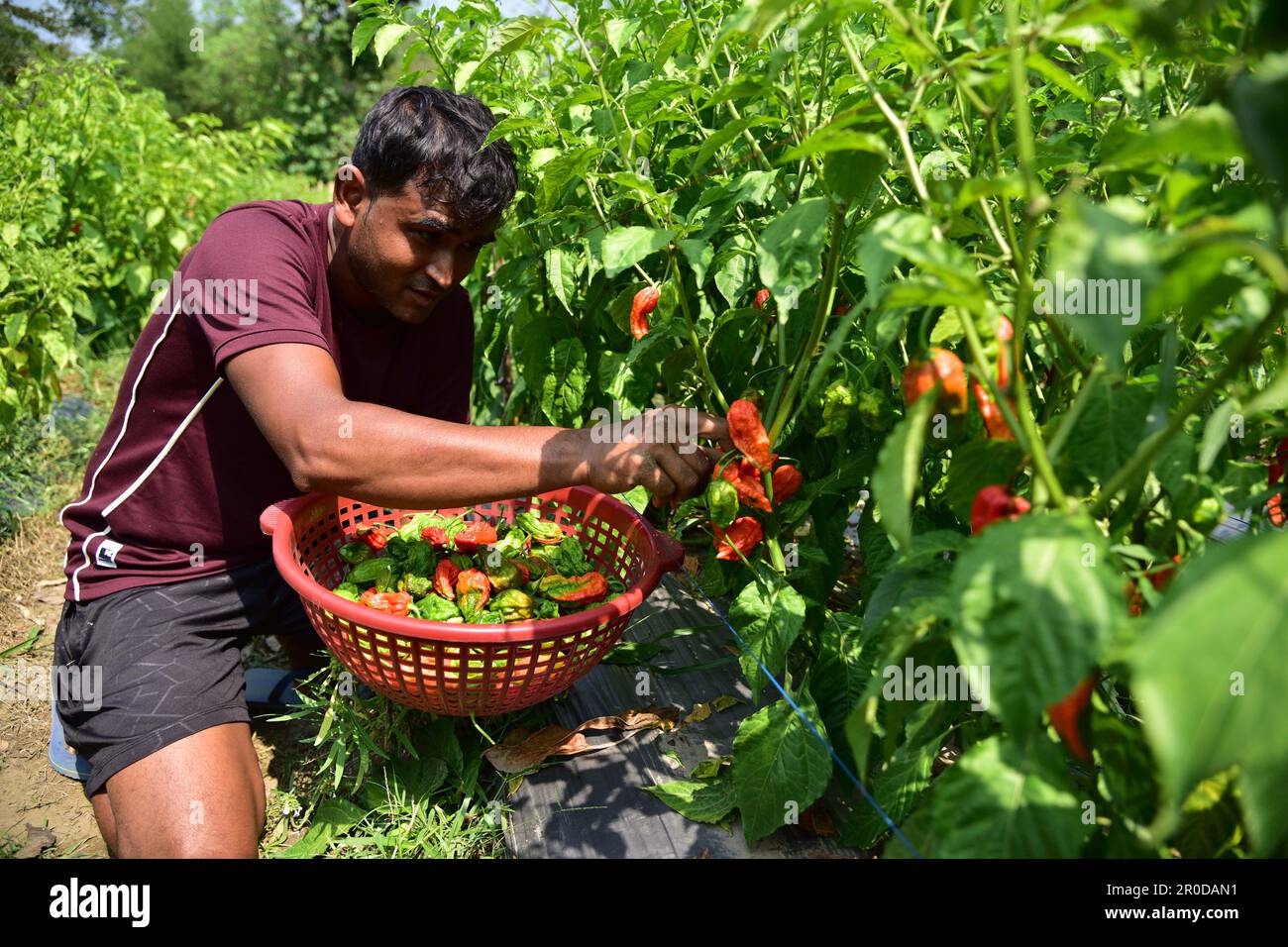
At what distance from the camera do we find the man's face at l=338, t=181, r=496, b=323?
1.73 metres

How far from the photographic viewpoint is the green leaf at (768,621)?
4.57 ft

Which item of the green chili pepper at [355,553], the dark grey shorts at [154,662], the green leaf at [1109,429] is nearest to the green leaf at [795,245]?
the green leaf at [1109,429]

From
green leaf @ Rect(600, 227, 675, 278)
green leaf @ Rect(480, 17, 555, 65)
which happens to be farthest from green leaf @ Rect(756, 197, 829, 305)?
green leaf @ Rect(480, 17, 555, 65)

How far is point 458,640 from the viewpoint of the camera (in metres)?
1.44

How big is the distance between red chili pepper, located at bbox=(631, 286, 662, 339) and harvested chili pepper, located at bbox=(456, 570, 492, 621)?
588mm

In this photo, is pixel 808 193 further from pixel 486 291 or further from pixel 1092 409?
pixel 486 291

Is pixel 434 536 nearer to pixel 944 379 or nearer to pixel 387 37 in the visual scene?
pixel 387 37

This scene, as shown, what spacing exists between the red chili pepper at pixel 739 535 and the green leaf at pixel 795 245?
0.44 meters

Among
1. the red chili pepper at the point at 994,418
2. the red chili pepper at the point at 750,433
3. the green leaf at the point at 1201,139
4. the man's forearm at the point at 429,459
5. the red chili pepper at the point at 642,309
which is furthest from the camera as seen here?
the red chili pepper at the point at 642,309

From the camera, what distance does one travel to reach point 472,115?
182 cm

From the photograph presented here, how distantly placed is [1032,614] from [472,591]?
1.27 meters

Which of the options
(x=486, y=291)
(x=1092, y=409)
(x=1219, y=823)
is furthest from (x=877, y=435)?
(x=486, y=291)

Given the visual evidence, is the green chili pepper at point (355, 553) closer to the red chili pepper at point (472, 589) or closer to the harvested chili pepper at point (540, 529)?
the red chili pepper at point (472, 589)

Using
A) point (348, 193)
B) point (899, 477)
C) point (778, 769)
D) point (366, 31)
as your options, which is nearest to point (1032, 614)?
point (899, 477)
